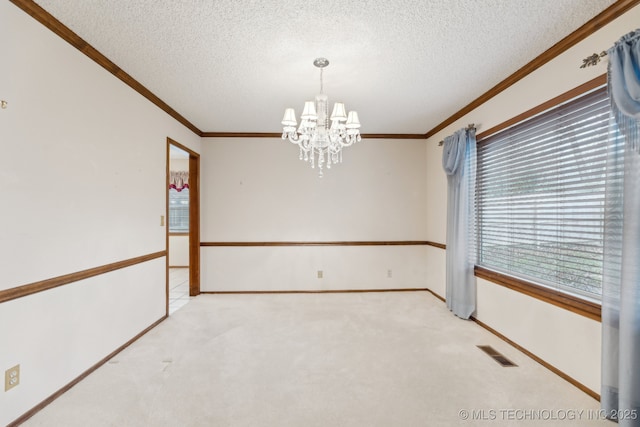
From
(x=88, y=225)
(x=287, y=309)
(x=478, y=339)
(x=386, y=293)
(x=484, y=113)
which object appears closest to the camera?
(x=88, y=225)

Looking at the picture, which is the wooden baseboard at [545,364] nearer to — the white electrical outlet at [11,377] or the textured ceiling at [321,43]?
the textured ceiling at [321,43]

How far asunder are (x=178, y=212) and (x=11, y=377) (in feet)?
18.7

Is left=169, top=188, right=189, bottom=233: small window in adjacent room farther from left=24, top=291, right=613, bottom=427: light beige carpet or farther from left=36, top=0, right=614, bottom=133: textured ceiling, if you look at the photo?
left=36, top=0, right=614, bottom=133: textured ceiling

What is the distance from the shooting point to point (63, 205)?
2.04m

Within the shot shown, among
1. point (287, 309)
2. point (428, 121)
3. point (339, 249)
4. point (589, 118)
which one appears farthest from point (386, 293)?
point (589, 118)

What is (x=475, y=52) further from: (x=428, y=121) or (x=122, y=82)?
(x=122, y=82)

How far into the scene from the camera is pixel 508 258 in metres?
2.91

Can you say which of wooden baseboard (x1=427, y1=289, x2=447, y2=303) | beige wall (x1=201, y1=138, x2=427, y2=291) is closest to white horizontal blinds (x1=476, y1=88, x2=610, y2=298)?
wooden baseboard (x1=427, y1=289, x2=447, y2=303)

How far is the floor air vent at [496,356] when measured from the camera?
2.40m

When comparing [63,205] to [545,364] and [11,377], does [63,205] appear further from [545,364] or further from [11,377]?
[545,364]

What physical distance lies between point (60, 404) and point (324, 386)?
1749 millimetres

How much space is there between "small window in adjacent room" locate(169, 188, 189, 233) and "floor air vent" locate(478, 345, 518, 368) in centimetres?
644

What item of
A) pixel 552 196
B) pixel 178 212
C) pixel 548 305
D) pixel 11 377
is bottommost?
pixel 11 377

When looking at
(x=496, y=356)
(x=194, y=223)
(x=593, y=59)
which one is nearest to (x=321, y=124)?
(x=593, y=59)
